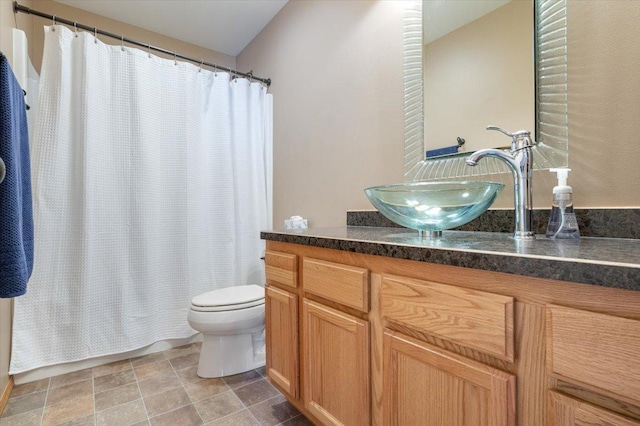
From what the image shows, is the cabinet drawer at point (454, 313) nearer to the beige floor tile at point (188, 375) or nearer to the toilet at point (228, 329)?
the toilet at point (228, 329)

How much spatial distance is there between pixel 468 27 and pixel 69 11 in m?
2.76

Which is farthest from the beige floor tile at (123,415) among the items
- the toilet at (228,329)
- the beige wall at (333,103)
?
the beige wall at (333,103)

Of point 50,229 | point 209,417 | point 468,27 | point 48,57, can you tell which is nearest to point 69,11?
point 48,57

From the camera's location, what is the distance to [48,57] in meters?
1.75

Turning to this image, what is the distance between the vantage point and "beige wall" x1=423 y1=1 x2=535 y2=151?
3.51 feet

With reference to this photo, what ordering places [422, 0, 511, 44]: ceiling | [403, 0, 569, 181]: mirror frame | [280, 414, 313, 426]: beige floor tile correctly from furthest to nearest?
1. [280, 414, 313, 426]: beige floor tile
2. [422, 0, 511, 44]: ceiling
3. [403, 0, 569, 181]: mirror frame

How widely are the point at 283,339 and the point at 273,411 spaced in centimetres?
42

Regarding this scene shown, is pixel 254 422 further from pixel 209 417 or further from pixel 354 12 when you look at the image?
pixel 354 12

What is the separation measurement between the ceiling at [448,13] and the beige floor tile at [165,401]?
6.71 ft

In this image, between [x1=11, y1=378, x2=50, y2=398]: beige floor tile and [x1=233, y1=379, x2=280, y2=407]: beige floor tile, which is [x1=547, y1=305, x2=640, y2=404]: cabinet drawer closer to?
[x1=233, y1=379, x2=280, y2=407]: beige floor tile

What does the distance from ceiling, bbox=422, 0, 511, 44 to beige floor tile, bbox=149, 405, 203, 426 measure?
1974mm

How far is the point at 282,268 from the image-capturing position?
4.24 ft

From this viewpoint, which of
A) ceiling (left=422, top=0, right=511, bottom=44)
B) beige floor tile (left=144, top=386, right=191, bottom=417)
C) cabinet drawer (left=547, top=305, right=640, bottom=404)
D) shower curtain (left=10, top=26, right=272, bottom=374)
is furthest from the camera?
shower curtain (left=10, top=26, right=272, bottom=374)

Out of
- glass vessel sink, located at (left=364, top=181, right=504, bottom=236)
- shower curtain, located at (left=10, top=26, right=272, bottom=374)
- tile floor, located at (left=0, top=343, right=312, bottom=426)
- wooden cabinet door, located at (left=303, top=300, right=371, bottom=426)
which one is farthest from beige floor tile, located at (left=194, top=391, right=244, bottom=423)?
glass vessel sink, located at (left=364, top=181, right=504, bottom=236)
